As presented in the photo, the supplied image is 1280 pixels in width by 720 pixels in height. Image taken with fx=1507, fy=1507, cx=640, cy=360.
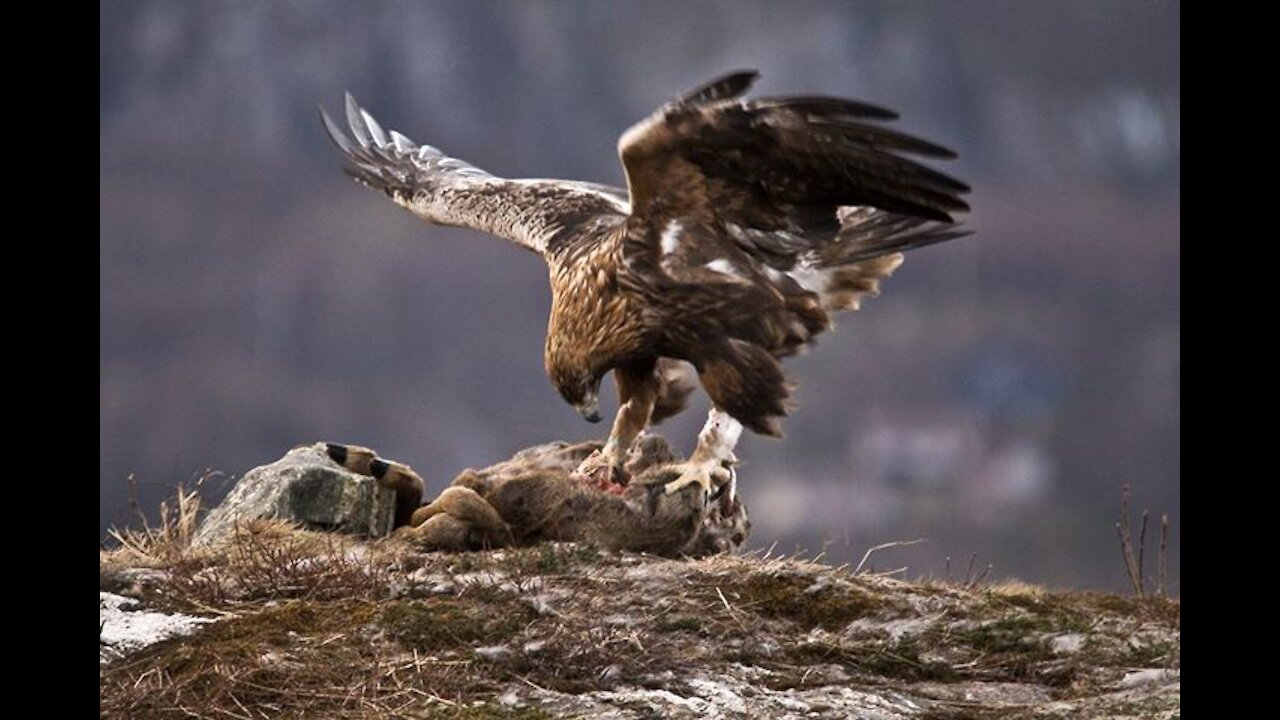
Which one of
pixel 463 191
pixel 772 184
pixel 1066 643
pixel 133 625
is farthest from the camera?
pixel 463 191

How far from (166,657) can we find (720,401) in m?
3.43

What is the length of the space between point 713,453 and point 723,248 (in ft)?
3.82

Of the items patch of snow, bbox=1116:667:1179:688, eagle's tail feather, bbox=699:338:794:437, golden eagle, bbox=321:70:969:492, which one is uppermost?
golden eagle, bbox=321:70:969:492

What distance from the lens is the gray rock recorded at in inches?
336

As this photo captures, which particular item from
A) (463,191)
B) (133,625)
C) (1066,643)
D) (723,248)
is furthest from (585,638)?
(463,191)

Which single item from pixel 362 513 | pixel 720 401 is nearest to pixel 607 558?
pixel 720 401

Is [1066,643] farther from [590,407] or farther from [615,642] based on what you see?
[590,407]

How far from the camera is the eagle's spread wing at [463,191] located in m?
9.67

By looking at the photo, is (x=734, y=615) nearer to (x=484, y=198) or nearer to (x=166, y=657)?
(x=166, y=657)

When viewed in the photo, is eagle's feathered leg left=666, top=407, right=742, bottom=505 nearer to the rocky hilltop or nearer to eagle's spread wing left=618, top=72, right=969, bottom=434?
eagle's spread wing left=618, top=72, right=969, bottom=434

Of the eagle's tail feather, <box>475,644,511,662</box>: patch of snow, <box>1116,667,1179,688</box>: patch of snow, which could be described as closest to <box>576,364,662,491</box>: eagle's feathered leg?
the eagle's tail feather

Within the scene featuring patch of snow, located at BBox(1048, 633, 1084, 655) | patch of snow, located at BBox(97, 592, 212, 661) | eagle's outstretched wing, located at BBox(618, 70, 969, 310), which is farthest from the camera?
eagle's outstretched wing, located at BBox(618, 70, 969, 310)

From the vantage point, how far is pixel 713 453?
852 cm

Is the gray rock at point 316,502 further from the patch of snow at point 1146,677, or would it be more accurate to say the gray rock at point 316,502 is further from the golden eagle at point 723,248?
the patch of snow at point 1146,677
